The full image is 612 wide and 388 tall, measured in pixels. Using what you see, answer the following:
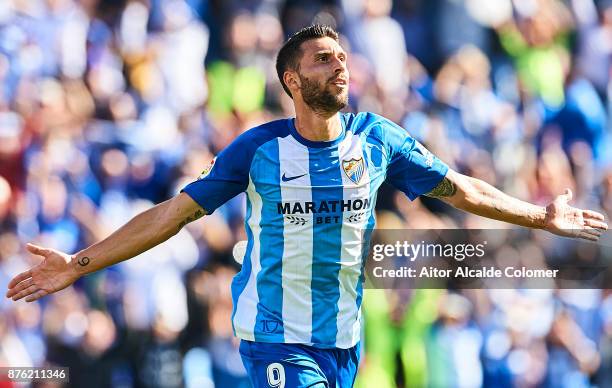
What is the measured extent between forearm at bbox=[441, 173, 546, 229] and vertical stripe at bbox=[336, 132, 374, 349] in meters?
0.58

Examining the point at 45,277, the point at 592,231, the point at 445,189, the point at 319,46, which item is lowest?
the point at 45,277

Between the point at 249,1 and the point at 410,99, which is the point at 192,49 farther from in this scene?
the point at 410,99

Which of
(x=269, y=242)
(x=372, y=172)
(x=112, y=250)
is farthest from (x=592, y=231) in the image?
(x=112, y=250)

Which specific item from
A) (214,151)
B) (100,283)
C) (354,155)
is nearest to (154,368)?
(100,283)

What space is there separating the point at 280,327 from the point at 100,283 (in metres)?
4.09

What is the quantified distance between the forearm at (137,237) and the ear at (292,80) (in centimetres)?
89

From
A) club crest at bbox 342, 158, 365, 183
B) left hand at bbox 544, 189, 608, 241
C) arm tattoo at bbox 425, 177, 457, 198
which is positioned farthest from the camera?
left hand at bbox 544, 189, 608, 241

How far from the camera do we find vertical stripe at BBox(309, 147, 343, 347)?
5195 millimetres

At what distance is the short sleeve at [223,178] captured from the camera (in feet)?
17.0

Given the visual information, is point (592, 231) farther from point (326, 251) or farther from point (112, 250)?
point (112, 250)

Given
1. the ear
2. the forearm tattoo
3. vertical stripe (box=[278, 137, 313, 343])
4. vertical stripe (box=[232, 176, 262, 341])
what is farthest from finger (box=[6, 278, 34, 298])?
the ear

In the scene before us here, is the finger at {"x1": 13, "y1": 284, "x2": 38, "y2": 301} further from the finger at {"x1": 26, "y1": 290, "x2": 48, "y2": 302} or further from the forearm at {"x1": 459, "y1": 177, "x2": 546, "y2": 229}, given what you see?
the forearm at {"x1": 459, "y1": 177, "x2": 546, "y2": 229}

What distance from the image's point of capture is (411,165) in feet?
18.0

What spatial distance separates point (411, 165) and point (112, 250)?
68.9 inches
